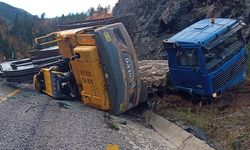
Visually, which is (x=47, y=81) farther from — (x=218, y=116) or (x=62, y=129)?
(x=218, y=116)

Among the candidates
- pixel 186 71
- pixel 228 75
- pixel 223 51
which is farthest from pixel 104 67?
pixel 228 75

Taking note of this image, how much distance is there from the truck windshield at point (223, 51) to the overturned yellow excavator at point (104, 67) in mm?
2192

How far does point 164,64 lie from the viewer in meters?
12.8

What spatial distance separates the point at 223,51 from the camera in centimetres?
1084

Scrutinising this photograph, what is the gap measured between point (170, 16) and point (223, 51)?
8.35 m

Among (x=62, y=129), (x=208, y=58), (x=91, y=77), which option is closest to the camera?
(x=62, y=129)

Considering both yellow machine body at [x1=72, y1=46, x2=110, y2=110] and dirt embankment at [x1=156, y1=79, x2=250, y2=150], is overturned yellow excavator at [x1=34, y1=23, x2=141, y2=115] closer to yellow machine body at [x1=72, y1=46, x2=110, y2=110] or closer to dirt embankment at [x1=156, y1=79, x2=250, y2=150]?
yellow machine body at [x1=72, y1=46, x2=110, y2=110]

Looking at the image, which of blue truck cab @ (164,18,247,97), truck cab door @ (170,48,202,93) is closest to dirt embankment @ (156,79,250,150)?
blue truck cab @ (164,18,247,97)

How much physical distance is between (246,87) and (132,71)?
4324mm

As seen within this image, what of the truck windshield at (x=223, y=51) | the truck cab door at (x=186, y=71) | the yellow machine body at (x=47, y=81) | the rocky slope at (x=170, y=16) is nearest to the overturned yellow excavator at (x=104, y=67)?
the yellow machine body at (x=47, y=81)

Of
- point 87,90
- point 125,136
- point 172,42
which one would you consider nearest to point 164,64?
point 172,42

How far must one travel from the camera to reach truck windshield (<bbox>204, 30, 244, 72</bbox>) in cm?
1055

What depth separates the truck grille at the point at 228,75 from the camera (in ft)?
35.0

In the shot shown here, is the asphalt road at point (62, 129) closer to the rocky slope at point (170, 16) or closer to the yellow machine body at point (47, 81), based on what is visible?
the yellow machine body at point (47, 81)
